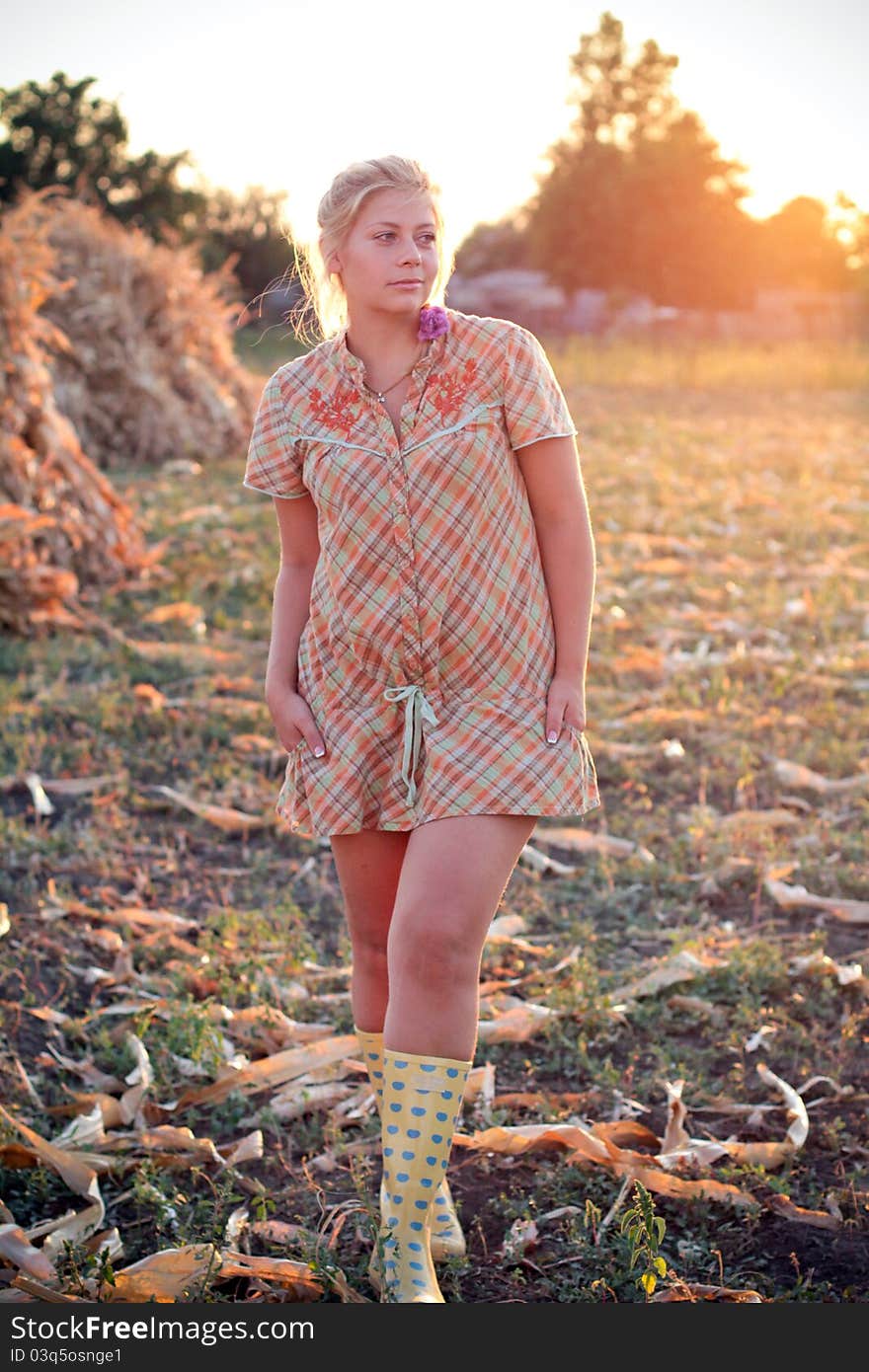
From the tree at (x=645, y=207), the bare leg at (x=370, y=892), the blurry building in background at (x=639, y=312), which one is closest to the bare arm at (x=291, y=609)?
the bare leg at (x=370, y=892)

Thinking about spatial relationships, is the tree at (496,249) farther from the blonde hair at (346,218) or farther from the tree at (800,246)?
the blonde hair at (346,218)

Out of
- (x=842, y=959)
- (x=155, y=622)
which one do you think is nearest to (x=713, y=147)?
(x=155, y=622)

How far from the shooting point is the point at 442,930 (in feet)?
7.99

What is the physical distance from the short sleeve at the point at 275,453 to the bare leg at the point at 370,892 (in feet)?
2.16

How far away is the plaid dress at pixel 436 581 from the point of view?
260 centimetres

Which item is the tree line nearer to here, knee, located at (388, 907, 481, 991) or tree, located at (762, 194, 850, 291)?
tree, located at (762, 194, 850, 291)

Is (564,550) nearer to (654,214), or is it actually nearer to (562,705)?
(562,705)

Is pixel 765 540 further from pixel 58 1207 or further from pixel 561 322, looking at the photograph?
pixel 561 322

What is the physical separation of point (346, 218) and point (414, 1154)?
5.32 feet

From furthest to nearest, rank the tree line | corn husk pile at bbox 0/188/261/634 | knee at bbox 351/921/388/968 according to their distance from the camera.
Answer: the tree line < corn husk pile at bbox 0/188/261/634 < knee at bbox 351/921/388/968

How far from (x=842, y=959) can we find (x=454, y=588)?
216 centimetres

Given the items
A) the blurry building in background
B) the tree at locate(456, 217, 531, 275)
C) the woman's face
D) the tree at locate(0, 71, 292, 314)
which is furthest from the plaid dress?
the tree at locate(456, 217, 531, 275)

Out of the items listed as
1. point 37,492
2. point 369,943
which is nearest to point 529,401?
point 369,943

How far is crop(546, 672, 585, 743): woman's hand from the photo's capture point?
264cm
